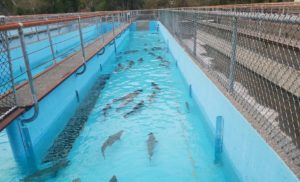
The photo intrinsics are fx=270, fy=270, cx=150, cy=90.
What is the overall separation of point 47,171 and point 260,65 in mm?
4939

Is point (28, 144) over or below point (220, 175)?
over

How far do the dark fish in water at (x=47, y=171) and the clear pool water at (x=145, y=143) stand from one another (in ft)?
0.30

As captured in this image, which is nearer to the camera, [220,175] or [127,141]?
[220,175]

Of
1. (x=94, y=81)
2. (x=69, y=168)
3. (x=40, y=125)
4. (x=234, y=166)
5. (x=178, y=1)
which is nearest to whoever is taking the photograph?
(x=234, y=166)

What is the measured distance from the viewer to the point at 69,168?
4.52 m

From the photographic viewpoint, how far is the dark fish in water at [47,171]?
4297 mm

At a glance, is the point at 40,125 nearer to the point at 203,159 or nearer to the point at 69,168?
the point at 69,168

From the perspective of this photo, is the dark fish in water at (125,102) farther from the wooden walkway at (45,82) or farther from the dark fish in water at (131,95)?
the wooden walkway at (45,82)

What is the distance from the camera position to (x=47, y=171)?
4.41 m

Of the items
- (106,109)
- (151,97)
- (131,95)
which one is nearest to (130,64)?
(131,95)

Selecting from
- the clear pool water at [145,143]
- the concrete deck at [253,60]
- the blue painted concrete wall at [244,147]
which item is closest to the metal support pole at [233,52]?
the blue painted concrete wall at [244,147]

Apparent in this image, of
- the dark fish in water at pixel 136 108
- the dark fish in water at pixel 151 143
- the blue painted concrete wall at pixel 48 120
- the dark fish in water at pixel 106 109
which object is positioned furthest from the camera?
the dark fish in water at pixel 106 109

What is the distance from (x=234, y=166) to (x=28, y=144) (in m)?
3.25

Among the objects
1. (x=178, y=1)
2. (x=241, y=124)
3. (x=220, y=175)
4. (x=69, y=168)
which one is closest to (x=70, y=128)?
(x=69, y=168)
